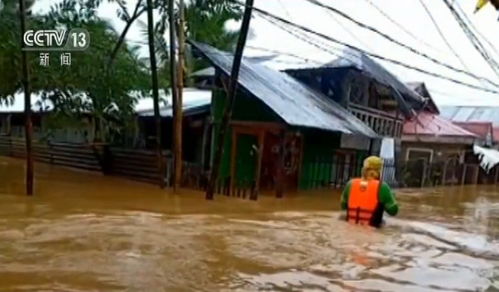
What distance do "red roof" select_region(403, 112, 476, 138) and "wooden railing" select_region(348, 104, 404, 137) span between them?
7.94 feet

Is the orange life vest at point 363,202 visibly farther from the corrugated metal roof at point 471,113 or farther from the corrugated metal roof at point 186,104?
the corrugated metal roof at point 471,113

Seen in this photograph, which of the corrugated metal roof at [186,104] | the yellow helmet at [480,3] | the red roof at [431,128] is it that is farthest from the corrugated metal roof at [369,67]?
the yellow helmet at [480,3]

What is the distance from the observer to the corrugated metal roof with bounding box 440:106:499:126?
3838 cm

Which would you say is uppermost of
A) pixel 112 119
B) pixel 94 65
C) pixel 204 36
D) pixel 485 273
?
pixel 204 36

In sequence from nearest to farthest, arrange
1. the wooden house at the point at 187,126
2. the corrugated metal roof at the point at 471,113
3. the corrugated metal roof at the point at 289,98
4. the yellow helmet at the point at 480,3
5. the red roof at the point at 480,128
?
the yellow helmet at the point at 480,3, the corrugated metal roof at the point at 289,98, the wooden house at the point at 187,126, the red roof at the point at 480,128, the corrugated metal roof at the point at 471,113

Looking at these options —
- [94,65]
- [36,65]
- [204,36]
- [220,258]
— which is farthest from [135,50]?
[220,258]

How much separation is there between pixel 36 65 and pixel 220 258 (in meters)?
8.80

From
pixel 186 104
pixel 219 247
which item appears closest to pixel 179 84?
pixel 186 104

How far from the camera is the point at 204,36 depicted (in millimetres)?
22688

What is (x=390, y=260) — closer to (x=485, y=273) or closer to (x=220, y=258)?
(x=485, y=273)

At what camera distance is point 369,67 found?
22031 millimetres

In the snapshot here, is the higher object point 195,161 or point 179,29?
point 179,29

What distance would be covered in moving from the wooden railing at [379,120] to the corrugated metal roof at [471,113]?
13.7 metres

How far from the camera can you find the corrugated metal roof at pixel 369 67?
2090 centimetres
